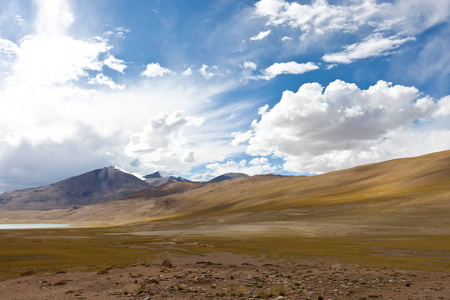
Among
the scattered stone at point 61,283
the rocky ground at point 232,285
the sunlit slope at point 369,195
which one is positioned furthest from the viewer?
the sunlit slope at point 369,195

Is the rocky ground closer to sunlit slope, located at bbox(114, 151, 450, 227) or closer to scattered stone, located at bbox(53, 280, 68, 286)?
scattered stone, located at bbox(53, 280, 68, 286)

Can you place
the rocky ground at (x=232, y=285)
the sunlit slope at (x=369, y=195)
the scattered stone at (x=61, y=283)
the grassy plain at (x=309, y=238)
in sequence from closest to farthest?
the rocky ground at (x=232, y=285) → the scattered stone at (x=61, y=283) → the grassy plain at (x=309, y=238) → the sunlit slope at (x=369, y=195)

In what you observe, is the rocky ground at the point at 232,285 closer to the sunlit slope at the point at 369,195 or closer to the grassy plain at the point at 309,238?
the grassy plain at the point at 309,238

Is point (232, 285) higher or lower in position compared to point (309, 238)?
higher

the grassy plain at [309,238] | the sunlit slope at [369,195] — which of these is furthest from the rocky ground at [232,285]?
the sunlit slope at [369,195]

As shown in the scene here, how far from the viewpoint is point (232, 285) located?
18.3 meters

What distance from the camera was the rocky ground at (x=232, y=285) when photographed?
16.0 meters

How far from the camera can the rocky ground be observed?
16031 millimetres

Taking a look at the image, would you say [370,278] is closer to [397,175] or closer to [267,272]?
[267,272]

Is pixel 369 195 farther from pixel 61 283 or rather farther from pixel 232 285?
pixel 61 283

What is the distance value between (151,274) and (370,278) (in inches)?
544

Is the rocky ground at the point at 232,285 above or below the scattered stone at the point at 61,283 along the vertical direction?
below

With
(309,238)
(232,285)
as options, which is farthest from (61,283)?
(309,238)

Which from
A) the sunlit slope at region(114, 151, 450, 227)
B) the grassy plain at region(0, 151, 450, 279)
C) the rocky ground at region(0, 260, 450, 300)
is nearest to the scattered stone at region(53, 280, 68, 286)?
the rocky ground at region(0, 260, 450, 300)
